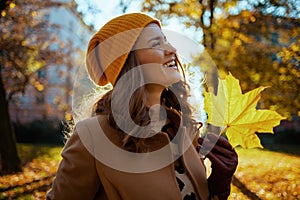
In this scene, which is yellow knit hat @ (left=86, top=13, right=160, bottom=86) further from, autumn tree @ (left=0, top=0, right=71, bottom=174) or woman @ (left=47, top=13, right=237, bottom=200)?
autumn tree @ (left=0, top=0, right=71, bottom=174)

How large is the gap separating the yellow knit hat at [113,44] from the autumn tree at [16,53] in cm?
624

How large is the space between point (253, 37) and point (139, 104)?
23.9 feet

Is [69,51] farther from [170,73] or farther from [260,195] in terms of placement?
[170,73]

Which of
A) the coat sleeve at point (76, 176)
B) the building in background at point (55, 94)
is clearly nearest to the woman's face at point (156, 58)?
the coat sleeve at point (76, 176)

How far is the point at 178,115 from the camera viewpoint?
2.00 metres

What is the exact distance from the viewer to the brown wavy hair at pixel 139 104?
179 cm

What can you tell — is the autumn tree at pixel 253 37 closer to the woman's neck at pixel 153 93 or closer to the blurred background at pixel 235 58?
the blurred background at pixel 235 58

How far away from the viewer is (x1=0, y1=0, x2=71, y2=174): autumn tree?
341 inches

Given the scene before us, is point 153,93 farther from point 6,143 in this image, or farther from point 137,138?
point 6,143

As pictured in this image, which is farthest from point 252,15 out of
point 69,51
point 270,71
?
point 69,51

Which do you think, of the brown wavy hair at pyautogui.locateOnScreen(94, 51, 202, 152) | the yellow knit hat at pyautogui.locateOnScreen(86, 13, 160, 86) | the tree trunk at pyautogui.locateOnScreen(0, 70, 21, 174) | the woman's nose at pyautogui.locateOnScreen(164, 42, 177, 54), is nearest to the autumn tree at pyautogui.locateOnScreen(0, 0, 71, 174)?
the tree trunk at pyautogui.locateOnScreen(0, 70, 21, 174)

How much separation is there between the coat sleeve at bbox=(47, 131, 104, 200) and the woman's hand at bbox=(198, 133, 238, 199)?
0.55 meters

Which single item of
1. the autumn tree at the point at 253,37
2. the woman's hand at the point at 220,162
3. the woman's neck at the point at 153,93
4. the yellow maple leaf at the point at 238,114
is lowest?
the autumn tree at the point at 253,37

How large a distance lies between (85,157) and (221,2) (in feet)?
23.1
